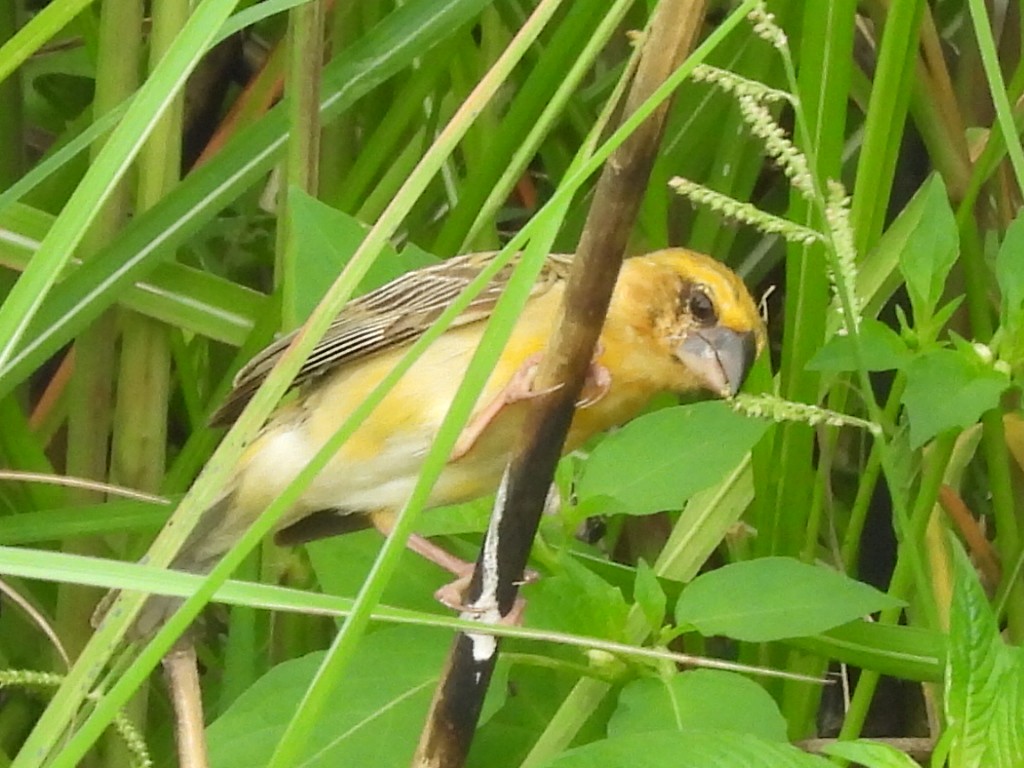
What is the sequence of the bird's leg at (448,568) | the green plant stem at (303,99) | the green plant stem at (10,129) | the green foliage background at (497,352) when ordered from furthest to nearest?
the green plant stem at (10,129) → the green plant stem at (303,99) → the bird's leg at (448,568) → the green foliage background at (497,352)

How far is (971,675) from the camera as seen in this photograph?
732 mm

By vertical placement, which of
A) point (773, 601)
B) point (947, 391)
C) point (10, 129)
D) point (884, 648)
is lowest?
point (884, 648)

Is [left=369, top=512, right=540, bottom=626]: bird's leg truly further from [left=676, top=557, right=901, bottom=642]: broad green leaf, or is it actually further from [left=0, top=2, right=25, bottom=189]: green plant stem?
[left=0, top=2, right=25, bottom=189]: green plant stem

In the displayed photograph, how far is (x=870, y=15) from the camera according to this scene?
4.62 ft

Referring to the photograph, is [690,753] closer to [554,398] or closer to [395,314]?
[554,398]

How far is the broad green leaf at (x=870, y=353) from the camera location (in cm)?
92

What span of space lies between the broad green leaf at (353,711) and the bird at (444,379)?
180 mm

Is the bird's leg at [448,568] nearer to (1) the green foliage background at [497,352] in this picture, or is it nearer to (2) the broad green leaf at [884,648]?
(1) the green foliage background at [497,352]

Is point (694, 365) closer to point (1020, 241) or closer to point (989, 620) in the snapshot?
point (1020, 241)

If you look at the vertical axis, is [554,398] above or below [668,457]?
above

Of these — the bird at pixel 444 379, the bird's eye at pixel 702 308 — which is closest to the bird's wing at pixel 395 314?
the bird at pixel 444 379

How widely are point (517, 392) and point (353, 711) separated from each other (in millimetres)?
246

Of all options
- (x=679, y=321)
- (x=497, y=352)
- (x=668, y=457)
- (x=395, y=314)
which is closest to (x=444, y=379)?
(x=395, y=314)

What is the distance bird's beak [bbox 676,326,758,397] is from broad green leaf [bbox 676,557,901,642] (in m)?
0.18
